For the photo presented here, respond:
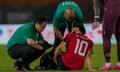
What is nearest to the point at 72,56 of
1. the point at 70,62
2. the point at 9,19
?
the point at 70,62

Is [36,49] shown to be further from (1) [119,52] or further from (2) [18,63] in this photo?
(1) [119,52]

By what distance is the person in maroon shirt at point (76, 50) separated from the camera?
10.5 m

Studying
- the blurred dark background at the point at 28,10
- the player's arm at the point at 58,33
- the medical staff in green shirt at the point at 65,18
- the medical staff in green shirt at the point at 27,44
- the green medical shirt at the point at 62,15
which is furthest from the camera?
the blurred dark background at the point at 28,10

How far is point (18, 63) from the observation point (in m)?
10.2

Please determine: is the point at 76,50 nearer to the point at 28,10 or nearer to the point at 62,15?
the point at 62,15

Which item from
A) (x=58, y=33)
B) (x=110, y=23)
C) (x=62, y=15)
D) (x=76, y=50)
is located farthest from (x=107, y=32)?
(x=58, y=33)

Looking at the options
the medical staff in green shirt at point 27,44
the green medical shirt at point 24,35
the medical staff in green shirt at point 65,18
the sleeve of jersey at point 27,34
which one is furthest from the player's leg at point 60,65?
the sleeve of jersey at point 27,34

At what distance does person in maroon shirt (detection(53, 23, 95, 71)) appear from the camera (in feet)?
34.5

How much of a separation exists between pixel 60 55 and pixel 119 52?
1.00 m

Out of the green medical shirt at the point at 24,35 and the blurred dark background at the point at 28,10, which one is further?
the blurred dark background at the point at 28,10

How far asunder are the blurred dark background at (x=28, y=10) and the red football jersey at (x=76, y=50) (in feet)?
29.8

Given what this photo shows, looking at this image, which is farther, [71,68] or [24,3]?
[24,3]

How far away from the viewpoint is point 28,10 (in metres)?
20.0

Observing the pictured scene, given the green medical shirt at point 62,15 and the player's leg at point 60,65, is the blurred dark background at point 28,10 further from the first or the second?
the player's leg at point 60,65
